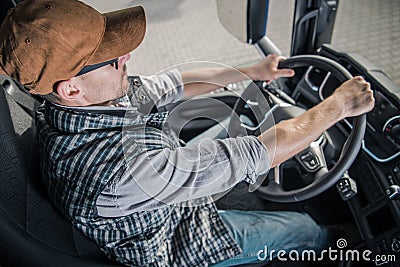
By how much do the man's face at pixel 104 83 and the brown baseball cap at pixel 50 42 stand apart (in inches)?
1.4

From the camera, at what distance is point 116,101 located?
1.09 meters

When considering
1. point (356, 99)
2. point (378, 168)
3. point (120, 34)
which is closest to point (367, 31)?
point (378, 168)

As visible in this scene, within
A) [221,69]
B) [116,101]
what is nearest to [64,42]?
[116,101]

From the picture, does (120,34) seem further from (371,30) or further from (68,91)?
(371,30)

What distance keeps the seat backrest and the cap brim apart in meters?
0.28

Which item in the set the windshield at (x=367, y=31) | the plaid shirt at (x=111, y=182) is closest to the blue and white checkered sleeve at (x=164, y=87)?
the plaid shirt at (x=111, y=182)

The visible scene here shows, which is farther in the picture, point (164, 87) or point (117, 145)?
point (164, 87)

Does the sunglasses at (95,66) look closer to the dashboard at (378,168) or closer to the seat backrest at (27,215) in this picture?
the seat backrest at (27,215)

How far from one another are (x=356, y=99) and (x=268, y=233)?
448mm

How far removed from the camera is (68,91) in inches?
37.1

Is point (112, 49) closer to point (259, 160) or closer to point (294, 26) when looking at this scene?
point (259, 160)

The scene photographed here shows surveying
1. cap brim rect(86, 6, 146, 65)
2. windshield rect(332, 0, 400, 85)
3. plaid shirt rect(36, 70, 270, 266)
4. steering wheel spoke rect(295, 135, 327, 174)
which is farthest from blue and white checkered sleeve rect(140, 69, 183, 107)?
windshield rect(332, 0, 400, 85)

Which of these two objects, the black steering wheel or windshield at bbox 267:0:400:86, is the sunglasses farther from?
windshield at bbox 267:0:400:86

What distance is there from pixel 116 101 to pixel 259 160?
0.38 m
